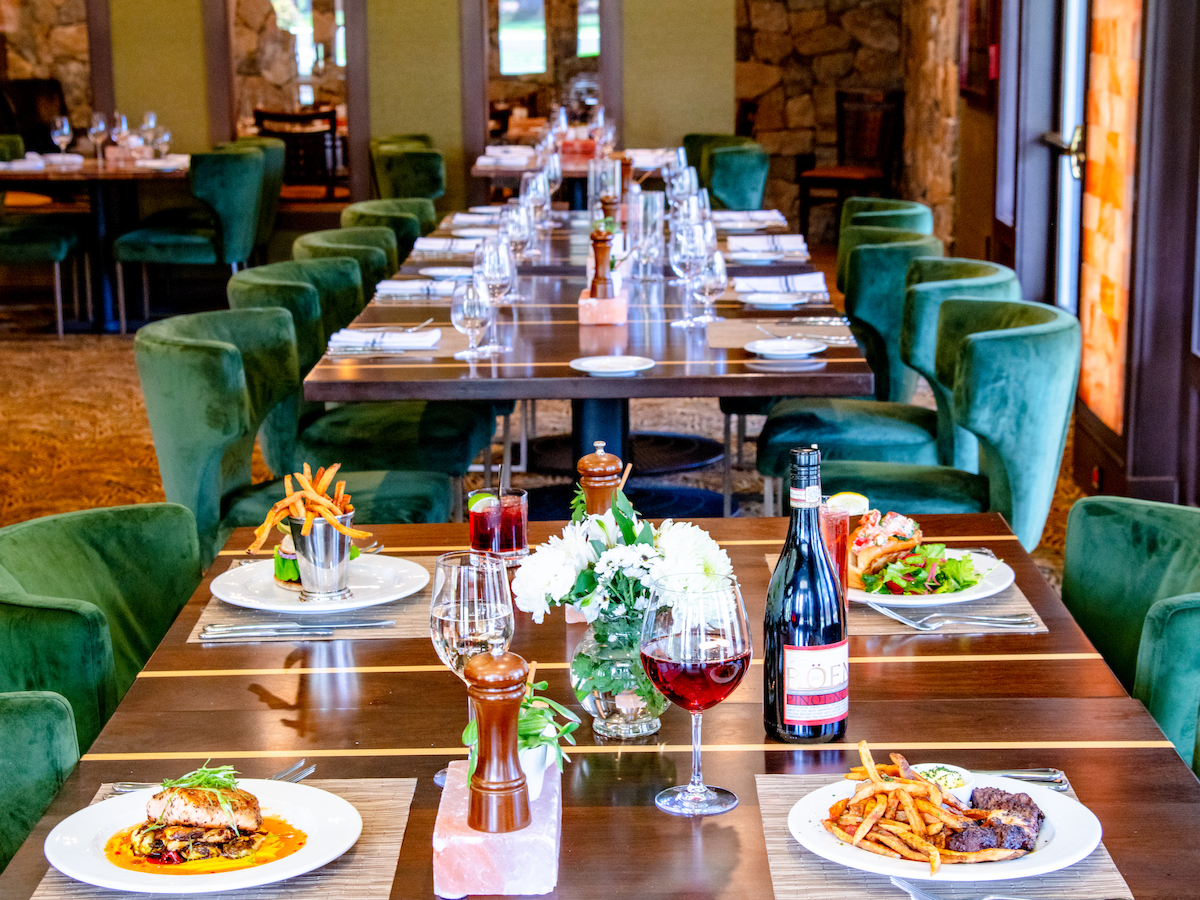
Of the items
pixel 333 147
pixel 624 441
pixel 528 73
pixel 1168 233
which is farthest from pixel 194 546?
pixel 528 73

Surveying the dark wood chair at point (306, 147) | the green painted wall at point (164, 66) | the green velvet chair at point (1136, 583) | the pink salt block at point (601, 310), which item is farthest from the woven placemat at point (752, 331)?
the green painted wall at point (164, 66)

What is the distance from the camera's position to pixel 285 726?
1.48m

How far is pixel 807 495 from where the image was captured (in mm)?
1367

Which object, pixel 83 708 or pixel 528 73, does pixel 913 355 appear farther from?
pixel 528 73

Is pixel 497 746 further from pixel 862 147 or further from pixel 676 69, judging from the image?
pixel 862 147

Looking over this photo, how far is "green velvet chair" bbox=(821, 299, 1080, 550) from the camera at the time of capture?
3051mm

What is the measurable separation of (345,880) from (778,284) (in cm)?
302

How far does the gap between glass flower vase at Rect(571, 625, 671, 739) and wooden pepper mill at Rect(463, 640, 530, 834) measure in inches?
9.8

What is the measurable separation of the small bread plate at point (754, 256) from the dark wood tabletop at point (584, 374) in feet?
3.85

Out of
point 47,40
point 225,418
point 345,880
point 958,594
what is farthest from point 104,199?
point 345,880

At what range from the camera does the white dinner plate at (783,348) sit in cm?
315

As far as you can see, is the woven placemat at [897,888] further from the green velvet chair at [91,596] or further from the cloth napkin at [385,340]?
the cloth napkin at [385,340]

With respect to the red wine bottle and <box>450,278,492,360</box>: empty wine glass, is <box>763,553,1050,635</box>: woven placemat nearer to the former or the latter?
the red wine bottle

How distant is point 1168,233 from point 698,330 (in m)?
1.69
